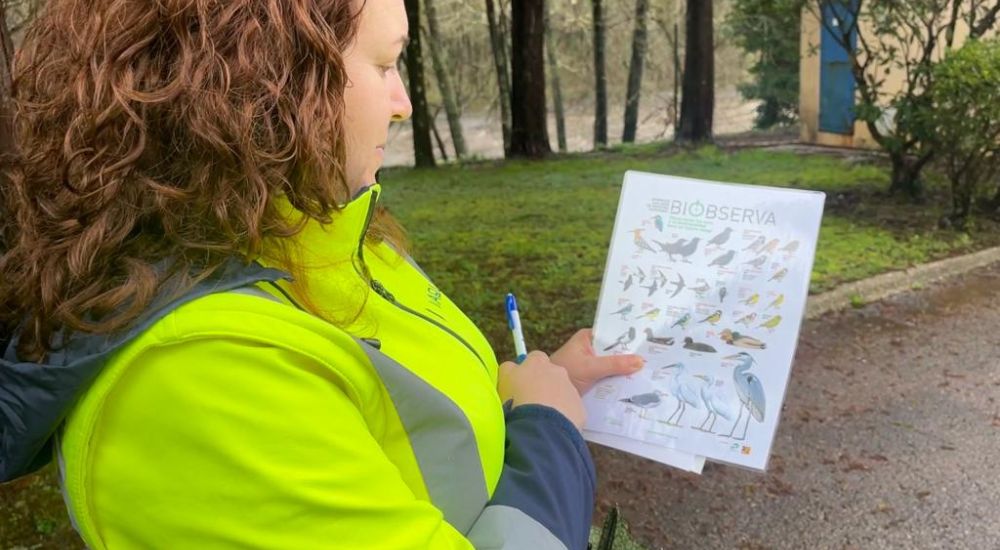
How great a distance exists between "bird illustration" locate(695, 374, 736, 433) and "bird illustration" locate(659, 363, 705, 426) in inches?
0.4

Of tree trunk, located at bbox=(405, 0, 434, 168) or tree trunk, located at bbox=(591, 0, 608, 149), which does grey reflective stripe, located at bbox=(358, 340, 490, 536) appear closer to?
tree trunk, located at bbox=(405, 0, 434, 168)

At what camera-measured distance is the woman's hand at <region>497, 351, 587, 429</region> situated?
1271 millimetres

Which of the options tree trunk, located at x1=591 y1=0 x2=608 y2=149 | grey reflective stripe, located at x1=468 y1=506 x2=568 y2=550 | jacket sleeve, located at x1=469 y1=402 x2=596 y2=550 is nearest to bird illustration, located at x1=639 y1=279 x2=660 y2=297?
jacket sleeve, located at x1=469 y1=402 x2=596 y2=550

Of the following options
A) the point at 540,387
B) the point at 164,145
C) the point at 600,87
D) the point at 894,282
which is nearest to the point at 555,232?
the point at 894,282

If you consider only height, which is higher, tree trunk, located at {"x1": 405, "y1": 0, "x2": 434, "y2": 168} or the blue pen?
the blue pen

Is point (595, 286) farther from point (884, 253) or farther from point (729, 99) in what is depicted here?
point (729, 99)

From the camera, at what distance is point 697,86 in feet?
31.8

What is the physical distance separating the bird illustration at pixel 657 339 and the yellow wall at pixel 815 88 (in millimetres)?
5974

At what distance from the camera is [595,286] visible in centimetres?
532

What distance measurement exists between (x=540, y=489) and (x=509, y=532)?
10 cm

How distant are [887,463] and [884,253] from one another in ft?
9.19

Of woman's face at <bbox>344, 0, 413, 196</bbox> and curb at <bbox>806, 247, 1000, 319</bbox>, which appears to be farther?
curb at <bbox>806, 247, 1000, 319</bbox>

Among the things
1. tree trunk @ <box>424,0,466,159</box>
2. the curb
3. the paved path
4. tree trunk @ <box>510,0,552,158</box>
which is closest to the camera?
the paved path

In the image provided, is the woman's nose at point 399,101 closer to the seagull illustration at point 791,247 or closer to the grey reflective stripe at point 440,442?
the grey reflective stripe at point 440,442
